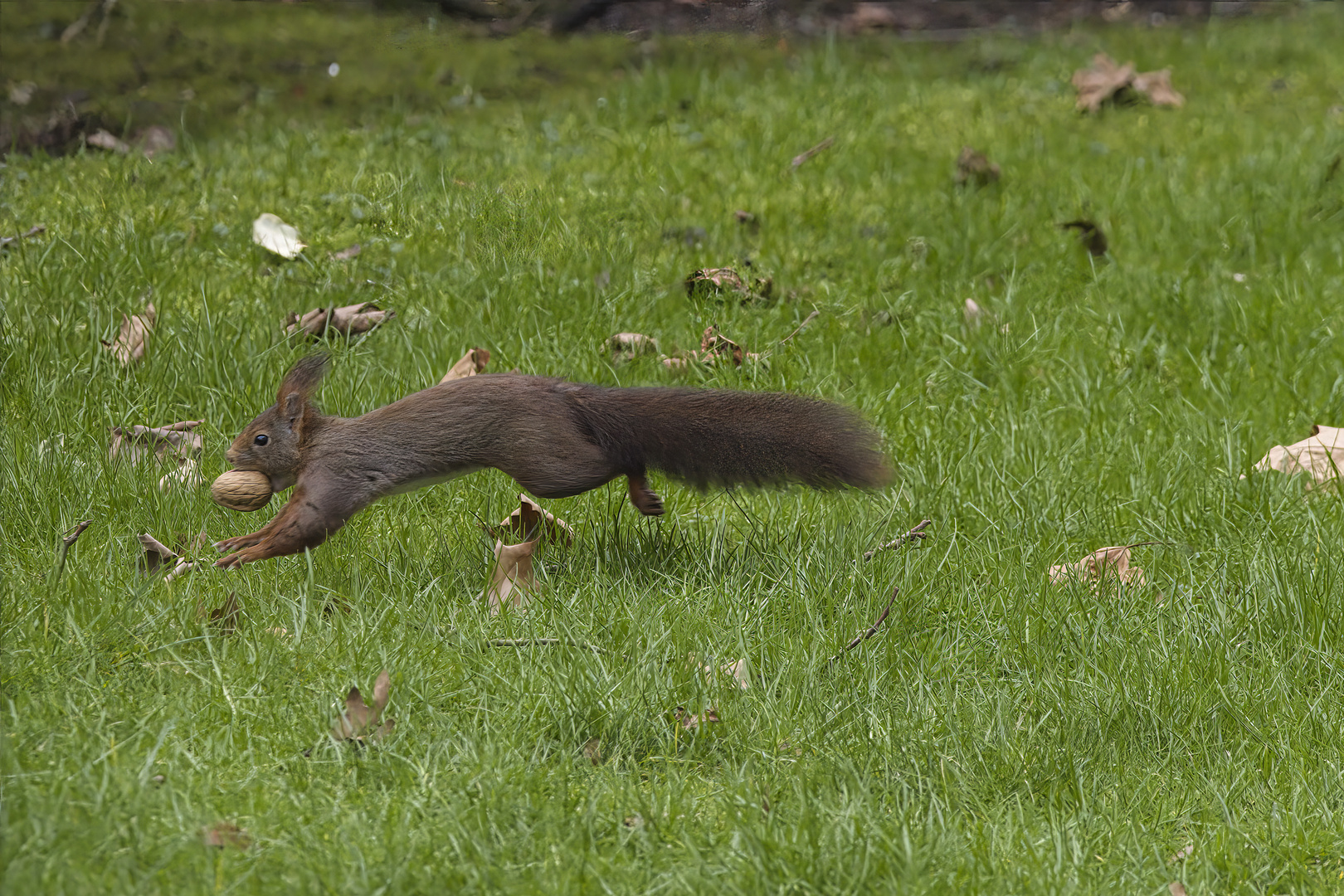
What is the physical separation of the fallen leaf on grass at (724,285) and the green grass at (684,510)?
0.06 meters

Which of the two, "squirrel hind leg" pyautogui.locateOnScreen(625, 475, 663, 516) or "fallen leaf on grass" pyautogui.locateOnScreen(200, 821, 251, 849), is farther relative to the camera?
"squirrel hind leg" pyautogui.locateOnScreen(625, 475, 663, 516)

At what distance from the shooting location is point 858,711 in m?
2.75

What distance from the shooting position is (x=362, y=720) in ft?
8.23

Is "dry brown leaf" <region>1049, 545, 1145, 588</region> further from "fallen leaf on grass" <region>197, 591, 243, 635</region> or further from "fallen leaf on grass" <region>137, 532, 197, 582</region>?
"fallen leaf on grass" <region>137, 532, 197, 582</region>

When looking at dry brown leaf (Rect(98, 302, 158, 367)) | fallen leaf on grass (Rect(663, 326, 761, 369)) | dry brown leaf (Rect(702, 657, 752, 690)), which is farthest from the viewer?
fallen leaf on grass (Rect(663, 326, 761, 369))

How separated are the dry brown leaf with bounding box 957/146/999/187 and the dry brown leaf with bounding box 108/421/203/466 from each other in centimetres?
359

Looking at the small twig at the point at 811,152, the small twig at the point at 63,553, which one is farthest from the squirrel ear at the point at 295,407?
the small twig at the point at 811,152

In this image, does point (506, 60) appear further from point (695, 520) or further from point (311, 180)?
point (695, 520)

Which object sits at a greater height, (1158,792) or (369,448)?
(369,448)

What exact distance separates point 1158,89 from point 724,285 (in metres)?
3.85

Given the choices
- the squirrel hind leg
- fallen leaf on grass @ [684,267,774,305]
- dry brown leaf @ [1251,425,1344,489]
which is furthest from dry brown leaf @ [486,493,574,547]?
dry brown leaf @ [1251,425,1344,489]

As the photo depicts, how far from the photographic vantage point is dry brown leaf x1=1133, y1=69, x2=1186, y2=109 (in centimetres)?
717

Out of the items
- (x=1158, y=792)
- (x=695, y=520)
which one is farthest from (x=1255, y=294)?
(x=1158, y=792)

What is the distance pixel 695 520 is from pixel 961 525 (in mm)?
760
